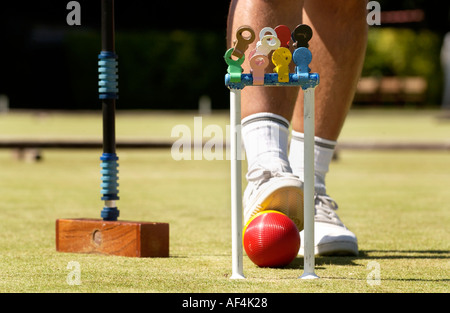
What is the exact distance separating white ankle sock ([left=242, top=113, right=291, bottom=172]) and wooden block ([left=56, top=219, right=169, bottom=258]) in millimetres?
336

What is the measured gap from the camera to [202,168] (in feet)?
21.6

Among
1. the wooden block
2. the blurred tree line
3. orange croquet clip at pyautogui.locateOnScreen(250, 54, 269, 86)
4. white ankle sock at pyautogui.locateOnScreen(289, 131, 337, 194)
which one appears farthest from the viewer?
the blurred tree line

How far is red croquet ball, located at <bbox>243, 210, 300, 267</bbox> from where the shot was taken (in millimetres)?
2150

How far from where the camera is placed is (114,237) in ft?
7.91

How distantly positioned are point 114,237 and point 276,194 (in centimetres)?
50

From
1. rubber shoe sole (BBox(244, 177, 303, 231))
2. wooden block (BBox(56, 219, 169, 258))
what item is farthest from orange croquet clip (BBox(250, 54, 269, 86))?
wooden block (BBox(56, 219, 169, 258))

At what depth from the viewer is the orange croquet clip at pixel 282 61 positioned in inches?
75.1

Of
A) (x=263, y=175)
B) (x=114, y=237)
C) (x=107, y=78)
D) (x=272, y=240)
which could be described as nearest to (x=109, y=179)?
(x=114, y=237)

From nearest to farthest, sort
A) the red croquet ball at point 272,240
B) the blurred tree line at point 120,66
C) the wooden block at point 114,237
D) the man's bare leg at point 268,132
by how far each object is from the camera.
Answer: the red croquet ball at point 272,240
the man's bare leg at point 268,132
the wooden block at point 114,237
the blurred tree line at point 120,66

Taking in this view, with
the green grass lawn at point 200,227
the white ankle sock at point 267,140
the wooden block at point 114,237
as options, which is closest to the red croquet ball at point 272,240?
the green grass lawn at point 200,227

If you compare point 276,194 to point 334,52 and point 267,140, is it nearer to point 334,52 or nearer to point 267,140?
point 267,140

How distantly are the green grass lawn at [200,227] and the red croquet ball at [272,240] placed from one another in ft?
0.13

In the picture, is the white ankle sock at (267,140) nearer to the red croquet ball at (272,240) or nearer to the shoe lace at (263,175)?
the shoe lace at (263,175)

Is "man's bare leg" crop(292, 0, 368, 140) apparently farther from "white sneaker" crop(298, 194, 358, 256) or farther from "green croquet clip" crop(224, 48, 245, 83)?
"green croquet clip" crop(224, 48, 245, 83)
